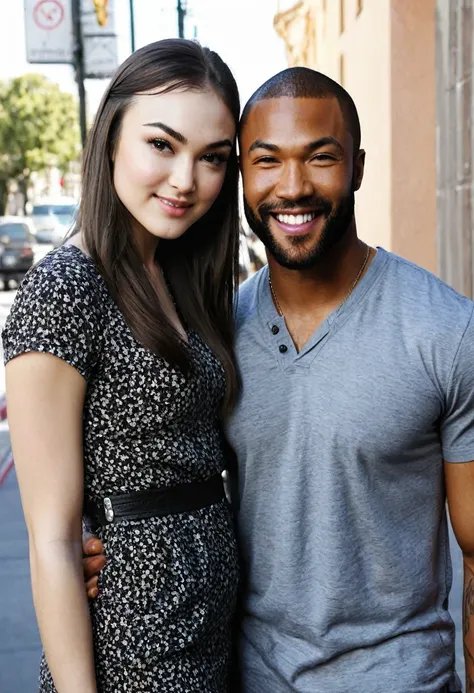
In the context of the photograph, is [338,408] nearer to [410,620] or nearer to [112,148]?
[410,620]

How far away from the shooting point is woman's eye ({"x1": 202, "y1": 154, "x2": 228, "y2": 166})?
261 centimetres

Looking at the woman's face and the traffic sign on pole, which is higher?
the traffic sign on pole

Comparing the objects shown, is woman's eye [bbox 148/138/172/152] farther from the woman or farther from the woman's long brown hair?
the woman's long brown hair

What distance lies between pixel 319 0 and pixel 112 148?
17061 millimetres

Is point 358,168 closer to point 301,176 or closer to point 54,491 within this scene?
point 301,176

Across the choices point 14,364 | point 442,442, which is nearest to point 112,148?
point 14,364

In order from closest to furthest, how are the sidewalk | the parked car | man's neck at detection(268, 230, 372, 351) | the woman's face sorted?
the woman's face, man's neck at detection(268, 230, 372, 351), the sidewalk, the parked car

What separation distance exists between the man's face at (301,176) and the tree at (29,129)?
6751 cm

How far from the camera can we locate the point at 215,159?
2.62 meters

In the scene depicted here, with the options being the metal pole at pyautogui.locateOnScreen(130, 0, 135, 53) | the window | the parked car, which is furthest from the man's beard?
the parked car

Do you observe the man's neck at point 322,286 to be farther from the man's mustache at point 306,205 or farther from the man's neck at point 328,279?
the man's mustache at point 306,205

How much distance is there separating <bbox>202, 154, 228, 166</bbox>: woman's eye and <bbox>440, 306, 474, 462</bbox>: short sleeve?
69 cm

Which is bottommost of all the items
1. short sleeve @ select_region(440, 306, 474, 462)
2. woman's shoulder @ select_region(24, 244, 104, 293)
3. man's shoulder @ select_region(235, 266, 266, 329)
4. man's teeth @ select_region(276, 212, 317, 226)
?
short sleeve @ select_region(440, 306, 474, 462)

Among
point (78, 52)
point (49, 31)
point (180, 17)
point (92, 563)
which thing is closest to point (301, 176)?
point (92, 563)
